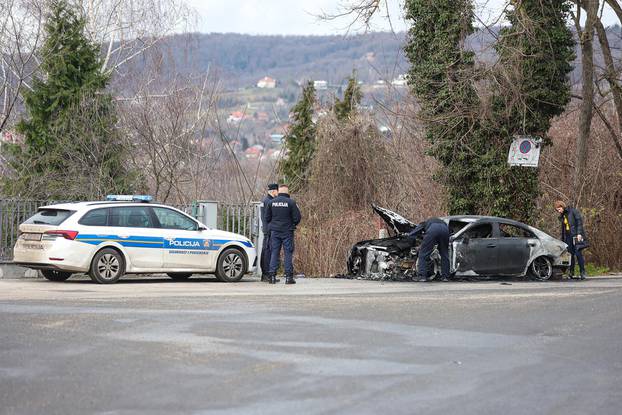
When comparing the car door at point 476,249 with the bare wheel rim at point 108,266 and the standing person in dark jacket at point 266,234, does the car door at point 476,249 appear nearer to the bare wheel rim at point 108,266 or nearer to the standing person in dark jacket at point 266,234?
A: the standing person in dark jacket at point 266,234

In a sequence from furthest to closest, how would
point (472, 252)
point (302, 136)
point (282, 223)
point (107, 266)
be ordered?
1. point (302, 136)
2. point (472, 252)
3. point (282, 223)
4. point (107, 266)

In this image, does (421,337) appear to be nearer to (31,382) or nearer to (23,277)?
(31,382)

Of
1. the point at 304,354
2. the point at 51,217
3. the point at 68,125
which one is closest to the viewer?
the point at 304,354

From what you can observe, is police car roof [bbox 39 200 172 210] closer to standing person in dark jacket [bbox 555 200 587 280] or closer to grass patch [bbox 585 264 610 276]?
standing person in dark jacket [bbox 555 200 587 280]

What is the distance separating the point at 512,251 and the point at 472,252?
1104 millimetres

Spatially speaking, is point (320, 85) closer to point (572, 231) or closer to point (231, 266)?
point (572, 231)

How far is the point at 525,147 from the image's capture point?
93.4 ft

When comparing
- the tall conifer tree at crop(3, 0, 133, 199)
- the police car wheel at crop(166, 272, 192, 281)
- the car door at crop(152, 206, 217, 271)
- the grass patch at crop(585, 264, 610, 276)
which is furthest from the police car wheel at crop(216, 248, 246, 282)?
the grass patch at crop(585, 264, 610, 276)

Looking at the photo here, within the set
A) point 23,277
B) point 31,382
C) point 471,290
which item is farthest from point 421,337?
point 23,277

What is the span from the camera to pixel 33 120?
110ft

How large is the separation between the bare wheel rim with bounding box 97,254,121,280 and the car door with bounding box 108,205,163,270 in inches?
11.9

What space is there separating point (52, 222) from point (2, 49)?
1825 centimetres

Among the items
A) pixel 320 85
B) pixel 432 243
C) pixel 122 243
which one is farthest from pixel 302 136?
pixel 122 243

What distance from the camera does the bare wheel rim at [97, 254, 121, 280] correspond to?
19984 millimetres
